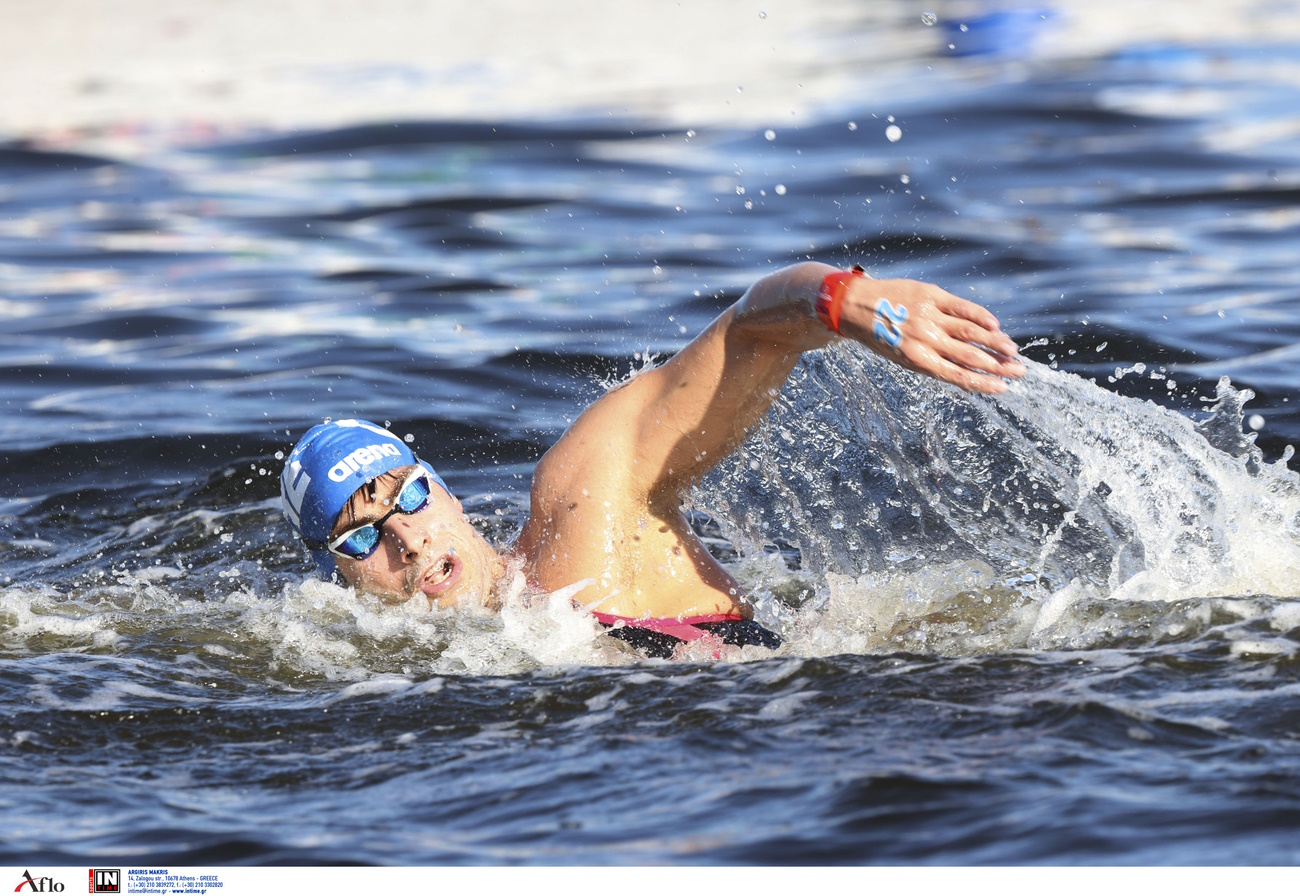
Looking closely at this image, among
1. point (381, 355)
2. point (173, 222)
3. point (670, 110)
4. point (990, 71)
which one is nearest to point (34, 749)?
point (381, 355)

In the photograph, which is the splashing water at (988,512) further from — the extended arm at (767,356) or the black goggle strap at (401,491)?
the black goggle strap at (401,491)

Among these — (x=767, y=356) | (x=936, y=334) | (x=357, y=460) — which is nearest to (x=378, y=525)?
(x=357, y=460)

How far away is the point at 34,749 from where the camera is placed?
4535mm

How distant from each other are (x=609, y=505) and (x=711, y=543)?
1.98 m

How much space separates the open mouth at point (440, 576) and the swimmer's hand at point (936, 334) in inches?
68.1

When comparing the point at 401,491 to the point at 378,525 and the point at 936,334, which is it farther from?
the point at 936,334

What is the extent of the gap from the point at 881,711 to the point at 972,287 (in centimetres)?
672

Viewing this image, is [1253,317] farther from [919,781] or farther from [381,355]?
[919,781]

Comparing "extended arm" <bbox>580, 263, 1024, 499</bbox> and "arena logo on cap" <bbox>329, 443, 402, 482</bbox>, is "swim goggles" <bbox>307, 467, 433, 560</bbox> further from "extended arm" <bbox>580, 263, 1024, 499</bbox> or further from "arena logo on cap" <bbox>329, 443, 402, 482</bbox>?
"extended arm" <bbox>580, 263, 1024, 499</bbox>

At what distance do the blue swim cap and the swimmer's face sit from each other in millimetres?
44

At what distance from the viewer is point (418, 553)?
5.14m

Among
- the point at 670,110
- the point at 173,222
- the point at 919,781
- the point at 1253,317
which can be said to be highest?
the point at 670,110

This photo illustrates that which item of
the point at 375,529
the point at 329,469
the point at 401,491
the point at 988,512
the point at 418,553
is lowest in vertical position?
the point at 988,512


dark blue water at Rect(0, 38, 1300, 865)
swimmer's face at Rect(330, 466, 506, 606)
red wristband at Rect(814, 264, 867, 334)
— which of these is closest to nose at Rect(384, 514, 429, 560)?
swimmer's face at Rect(330, 466, 506, 606)
